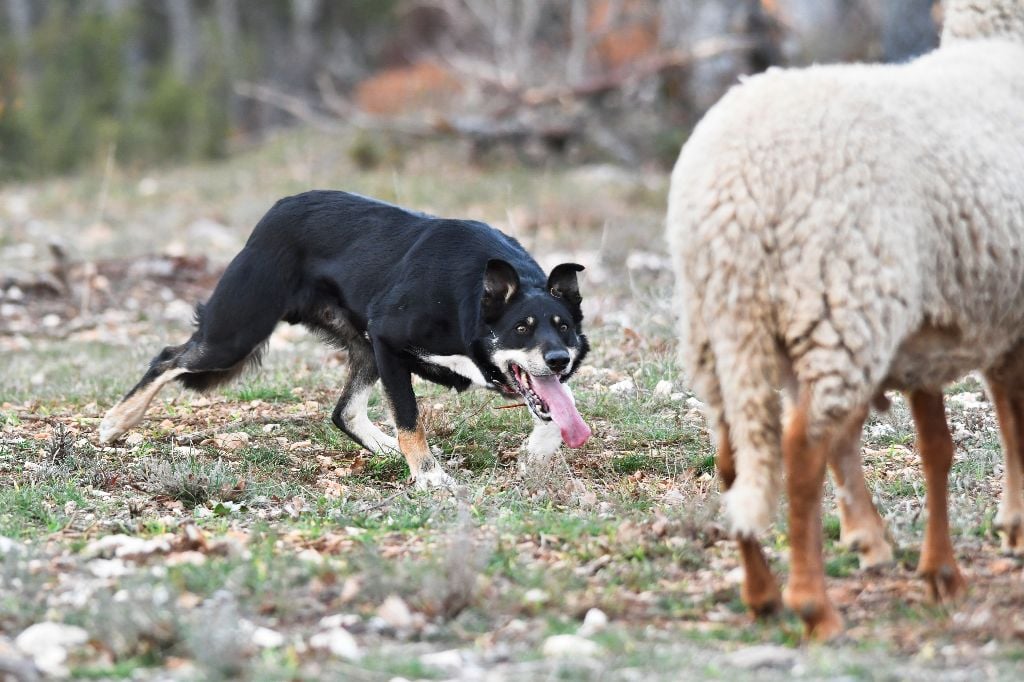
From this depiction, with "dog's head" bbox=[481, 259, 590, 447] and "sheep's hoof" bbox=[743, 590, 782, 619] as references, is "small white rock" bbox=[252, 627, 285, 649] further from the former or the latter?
"dog's head" bbox=[481, 259, 590, 447]

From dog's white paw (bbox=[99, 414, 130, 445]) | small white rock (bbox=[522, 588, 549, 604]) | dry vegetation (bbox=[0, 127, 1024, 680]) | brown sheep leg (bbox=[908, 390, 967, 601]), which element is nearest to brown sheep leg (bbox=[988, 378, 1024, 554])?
dry vegetation (bbox=[0, 127, 1024, 680])

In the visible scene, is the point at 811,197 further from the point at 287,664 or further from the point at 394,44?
the point at 394,44

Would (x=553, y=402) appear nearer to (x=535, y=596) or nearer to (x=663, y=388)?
(x=663, y=388)

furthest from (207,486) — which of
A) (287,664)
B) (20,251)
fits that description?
(20,251)

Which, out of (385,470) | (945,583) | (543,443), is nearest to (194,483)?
(385,470)

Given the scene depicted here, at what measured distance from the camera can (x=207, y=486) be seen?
5875 millimetres

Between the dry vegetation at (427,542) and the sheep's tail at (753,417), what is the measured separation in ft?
1.37

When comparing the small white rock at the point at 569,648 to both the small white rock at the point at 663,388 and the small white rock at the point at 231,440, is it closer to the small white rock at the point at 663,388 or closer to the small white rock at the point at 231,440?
the small white rock at the point at 231,440

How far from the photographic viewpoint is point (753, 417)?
13.0 feet

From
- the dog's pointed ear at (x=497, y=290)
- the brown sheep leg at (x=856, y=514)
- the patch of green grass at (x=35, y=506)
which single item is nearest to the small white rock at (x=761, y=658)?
the brown sheep leg at (x=856, y=514)

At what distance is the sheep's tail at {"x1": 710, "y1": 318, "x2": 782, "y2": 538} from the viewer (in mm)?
3951

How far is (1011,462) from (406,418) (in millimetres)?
2818

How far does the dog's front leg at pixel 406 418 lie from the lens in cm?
619

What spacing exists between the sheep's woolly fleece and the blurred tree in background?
7191mm
